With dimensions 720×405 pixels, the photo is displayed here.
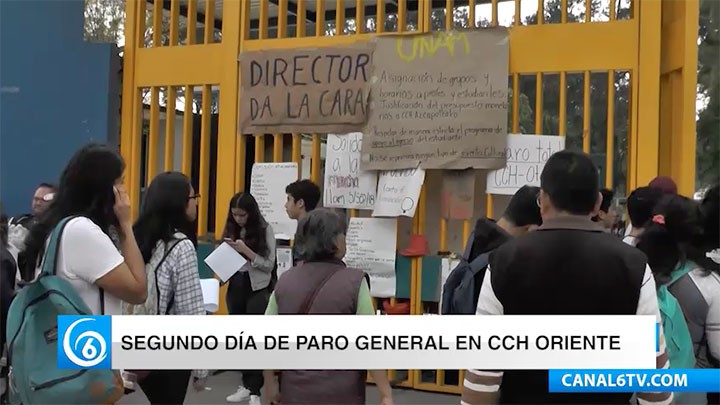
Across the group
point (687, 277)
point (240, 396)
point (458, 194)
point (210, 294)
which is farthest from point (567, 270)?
point (240, 396)

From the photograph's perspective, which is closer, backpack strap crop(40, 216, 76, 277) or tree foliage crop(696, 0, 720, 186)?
backpack strap crop(40, 216, 76, 277)

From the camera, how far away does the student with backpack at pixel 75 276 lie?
275 centimetres

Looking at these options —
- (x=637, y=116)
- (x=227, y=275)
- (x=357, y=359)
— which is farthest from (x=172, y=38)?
(x=357, y=359)

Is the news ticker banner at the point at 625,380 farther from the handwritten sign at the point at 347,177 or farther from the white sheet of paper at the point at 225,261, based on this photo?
the handwritten sign at the point at 347,177

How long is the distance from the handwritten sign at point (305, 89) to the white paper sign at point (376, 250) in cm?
76

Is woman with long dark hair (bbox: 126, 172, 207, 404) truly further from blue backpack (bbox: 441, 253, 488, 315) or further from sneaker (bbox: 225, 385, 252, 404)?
sneaker (bbox: 225, 385, 252, 404)

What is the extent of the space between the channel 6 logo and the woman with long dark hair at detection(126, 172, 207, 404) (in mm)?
510

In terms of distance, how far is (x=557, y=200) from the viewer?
8.36ft

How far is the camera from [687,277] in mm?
3188

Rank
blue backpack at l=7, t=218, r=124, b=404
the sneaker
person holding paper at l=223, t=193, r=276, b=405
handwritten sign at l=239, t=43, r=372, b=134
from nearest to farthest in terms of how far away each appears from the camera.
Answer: blue backpack at l=7, t=218, r=124, b=404 < person holding paper at l=223, t=193, r=276, b=405 < the sneaker < handwritten sign at l=239, t=43, r=372, b=134

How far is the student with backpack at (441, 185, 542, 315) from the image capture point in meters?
3.70

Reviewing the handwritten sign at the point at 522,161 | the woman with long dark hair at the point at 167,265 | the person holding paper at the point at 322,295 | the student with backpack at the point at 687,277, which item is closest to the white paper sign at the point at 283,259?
the handwritten sign at the point at 522,161

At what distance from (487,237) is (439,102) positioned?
2108 millimetres

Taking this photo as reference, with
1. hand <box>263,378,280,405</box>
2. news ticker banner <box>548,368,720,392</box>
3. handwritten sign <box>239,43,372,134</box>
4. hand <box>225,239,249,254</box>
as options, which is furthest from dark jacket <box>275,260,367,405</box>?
handwritten sign <box>239,43,372,134</box>
